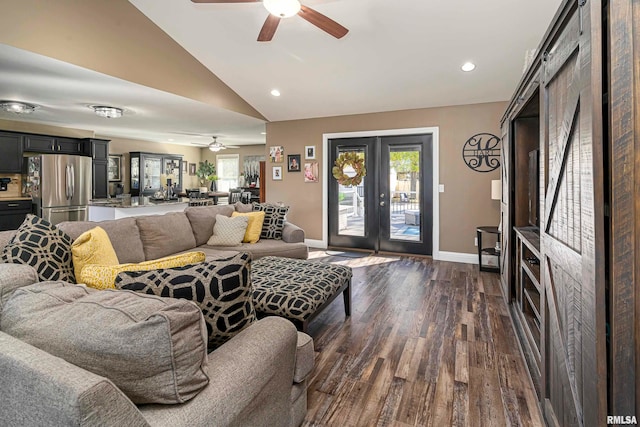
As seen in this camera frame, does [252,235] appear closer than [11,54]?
No

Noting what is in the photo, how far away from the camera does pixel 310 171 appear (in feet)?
20.8

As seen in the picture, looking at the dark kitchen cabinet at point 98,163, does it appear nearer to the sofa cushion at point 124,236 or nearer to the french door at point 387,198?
the sofa cushion at point 124,236

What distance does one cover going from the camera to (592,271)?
109 centimetres

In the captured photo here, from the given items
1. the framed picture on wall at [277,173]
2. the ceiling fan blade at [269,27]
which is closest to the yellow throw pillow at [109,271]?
the ceiling fan blade at [269,27]

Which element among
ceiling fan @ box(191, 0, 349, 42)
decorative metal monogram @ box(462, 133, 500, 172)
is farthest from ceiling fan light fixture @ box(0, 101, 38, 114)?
decorative metal monogram @ box(462, 133, 500, 172)

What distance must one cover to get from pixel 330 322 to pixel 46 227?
7.21 feet

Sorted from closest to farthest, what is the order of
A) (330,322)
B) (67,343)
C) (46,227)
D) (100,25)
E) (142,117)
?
(67,343) → (46,227) → (330,322) → (100,25) → (142,117)

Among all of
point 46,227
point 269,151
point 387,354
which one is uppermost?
A: point 269,151

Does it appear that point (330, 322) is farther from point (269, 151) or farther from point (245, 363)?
point (269, 151)

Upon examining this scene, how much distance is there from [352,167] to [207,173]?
6471 millimetres

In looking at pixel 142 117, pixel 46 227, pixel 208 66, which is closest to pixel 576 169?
pixel 46 227

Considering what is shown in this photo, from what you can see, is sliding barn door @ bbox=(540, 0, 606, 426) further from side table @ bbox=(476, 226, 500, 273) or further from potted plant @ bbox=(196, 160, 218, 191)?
potted plant @ bbox=(196, 160, 218, 191)

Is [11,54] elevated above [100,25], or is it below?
below

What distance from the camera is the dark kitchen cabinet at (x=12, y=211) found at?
19.0ft
